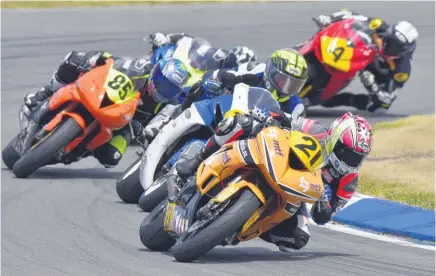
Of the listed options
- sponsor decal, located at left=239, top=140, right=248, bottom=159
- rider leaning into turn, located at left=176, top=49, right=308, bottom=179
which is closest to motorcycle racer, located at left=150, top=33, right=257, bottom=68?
rider leaning into turn, located at left=176, top=49, right=308, bottom=179

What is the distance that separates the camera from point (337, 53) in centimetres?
1734

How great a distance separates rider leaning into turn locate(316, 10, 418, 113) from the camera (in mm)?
17766

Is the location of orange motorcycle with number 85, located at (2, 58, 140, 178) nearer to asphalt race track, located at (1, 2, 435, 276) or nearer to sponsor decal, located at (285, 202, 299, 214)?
asphalt race track, located at (1, 2, 435, 276)

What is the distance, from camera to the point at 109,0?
28.9 meters

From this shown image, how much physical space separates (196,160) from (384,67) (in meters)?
9.23

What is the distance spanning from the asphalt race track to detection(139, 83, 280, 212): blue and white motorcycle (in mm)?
313

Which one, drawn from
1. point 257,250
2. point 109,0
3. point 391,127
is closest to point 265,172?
point 257,250

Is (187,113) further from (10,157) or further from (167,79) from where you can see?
(10,157)

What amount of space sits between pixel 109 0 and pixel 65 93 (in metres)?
16.2

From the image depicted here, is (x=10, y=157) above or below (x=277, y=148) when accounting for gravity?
below

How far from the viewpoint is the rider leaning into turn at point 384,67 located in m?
17.8

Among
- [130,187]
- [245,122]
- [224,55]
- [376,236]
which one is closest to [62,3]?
[224,55]

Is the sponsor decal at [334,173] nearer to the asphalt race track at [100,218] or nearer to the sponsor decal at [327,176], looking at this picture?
the sponsor decal at [327,176]

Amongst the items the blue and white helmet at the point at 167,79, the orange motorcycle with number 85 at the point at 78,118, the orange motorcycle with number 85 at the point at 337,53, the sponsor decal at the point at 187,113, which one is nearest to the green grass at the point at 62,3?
the orange motorcycle with number 85 at the point at 337,53
